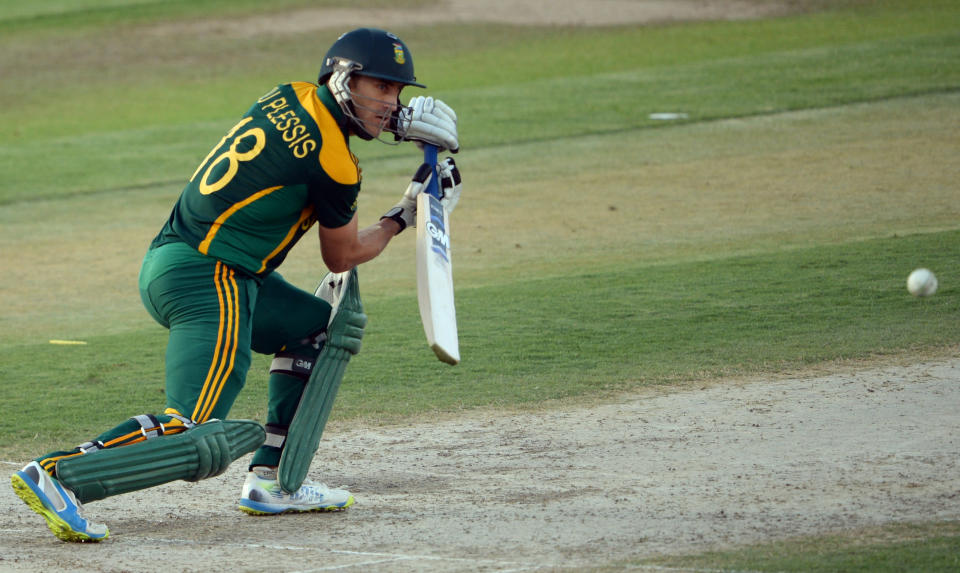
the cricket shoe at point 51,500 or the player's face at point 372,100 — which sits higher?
the player's face at point 372,100

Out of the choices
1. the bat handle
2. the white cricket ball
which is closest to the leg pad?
the bat handle

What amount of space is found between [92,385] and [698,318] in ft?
12.2

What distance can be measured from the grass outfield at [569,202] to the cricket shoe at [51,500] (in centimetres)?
185

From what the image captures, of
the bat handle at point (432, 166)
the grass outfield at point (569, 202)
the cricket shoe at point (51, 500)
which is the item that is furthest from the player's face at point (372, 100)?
the grass outfield at point (569, 202)

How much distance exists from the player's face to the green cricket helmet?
0.03 metres

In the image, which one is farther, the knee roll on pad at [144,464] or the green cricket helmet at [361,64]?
the green cricket helmet at [361,64]

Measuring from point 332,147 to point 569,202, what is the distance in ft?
26.8

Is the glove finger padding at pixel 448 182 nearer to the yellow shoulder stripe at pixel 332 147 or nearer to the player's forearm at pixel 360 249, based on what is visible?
the player's forearm at pixel 360 249

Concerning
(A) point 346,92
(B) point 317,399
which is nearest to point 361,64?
(A) point 346,92

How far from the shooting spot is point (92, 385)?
7754 millimetres

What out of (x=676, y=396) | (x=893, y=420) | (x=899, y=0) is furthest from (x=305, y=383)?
(x=899, y=0)

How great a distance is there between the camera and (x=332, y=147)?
505 cm

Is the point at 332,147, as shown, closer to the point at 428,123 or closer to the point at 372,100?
the point at 372,100

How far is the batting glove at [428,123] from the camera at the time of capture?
215 inches
